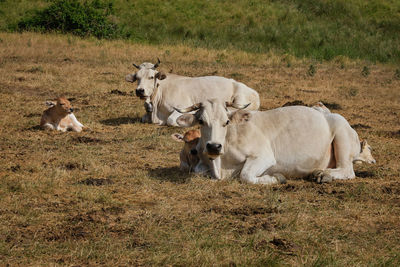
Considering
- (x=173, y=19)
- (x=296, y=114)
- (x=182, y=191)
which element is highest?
(x=296, y=114)

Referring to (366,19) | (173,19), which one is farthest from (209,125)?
(366,19)

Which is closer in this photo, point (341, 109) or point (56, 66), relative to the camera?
point (341, 109)

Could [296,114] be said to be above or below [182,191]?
above

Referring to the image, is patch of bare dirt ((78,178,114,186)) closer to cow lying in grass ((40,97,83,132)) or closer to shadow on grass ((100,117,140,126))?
cow lying in grass ((40,97,83,132))

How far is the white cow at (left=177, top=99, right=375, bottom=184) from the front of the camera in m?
7.28

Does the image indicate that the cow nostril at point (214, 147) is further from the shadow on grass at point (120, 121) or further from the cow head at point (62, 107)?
the shadow on grass at point (120, 121)

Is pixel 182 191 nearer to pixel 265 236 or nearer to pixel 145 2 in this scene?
pixel 265 236

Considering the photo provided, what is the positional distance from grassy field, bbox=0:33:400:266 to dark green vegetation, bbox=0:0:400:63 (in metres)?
13.0

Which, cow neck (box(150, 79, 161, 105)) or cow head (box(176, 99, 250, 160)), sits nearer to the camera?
cow head (box(176, 99, 250, 160))

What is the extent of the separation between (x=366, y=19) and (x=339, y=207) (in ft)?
91.1

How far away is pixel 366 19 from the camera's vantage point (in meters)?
32.2

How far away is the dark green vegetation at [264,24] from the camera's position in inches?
1016

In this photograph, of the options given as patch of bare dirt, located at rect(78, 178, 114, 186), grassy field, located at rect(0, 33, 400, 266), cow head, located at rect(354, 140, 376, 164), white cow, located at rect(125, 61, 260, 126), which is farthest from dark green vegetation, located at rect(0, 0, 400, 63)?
patch of bare dirt, located at rect(78, 178, 114, 186)

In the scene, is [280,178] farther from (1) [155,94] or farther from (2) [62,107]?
(1) [155,94]
